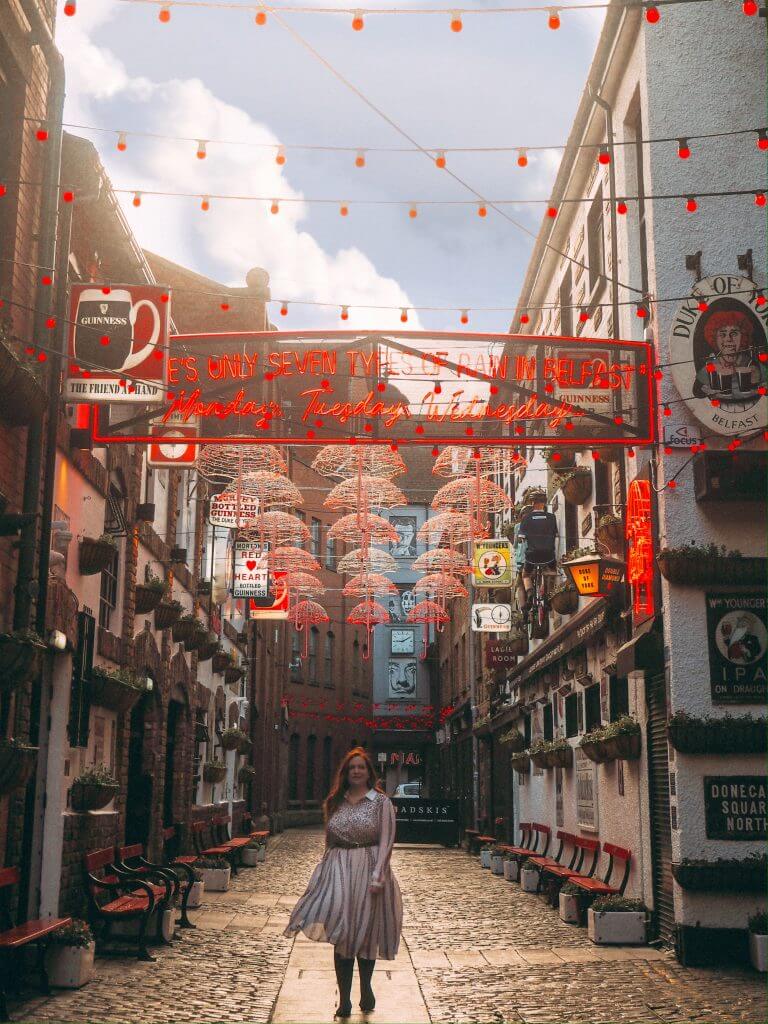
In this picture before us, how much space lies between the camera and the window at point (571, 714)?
19048 mm

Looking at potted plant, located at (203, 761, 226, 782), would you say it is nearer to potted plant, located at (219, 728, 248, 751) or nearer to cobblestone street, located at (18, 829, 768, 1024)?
potted plant, located at (219, 728, 248, 751)

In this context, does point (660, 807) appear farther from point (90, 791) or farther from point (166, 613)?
point (166, 613)

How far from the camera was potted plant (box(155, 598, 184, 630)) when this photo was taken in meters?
17.5

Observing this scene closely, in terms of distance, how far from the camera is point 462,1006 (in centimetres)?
919

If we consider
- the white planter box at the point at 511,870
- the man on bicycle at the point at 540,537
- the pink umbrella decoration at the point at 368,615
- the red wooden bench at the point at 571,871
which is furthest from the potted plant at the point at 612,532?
the pink umbrella decoration at the point at 368,615

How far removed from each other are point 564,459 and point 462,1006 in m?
10.5

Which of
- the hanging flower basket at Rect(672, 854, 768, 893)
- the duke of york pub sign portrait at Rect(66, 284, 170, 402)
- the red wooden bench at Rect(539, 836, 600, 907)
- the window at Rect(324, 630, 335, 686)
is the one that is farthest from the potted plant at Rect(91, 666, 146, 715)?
the window at Rect(324, 630, 335, 686)

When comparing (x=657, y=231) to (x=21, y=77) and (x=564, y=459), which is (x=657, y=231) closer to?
(x=564, y=459)

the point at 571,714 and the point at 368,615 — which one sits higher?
the point at 368,615

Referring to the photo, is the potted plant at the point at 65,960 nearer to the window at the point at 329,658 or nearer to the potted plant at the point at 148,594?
the potted plant at the point at 148,594

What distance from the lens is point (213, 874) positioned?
61.4 ft

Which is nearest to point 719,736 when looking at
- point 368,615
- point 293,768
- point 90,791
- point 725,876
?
point 725,876

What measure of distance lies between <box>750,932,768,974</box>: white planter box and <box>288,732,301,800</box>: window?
37134 mm

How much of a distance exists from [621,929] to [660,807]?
1357mm
